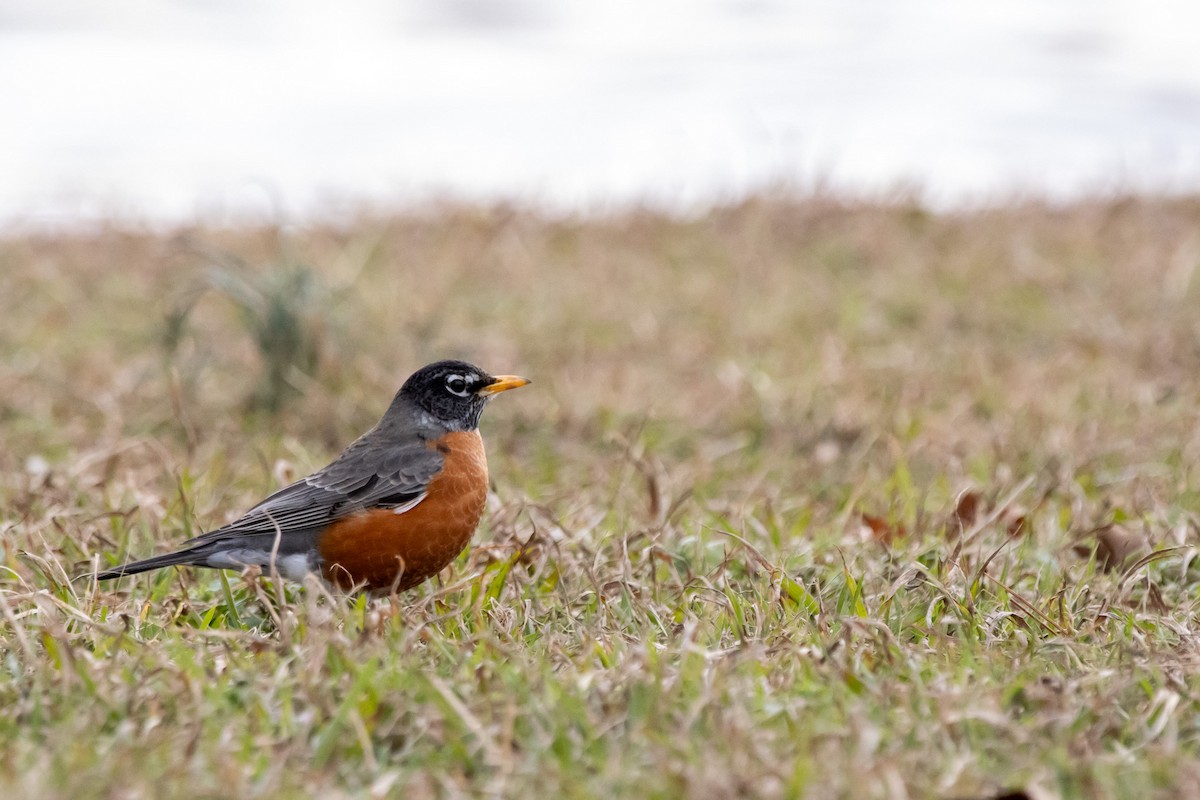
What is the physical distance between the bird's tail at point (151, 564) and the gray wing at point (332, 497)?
0.30 ft

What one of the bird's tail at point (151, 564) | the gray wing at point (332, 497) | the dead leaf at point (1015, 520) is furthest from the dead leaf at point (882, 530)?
the bird's tail at point (151, 564)

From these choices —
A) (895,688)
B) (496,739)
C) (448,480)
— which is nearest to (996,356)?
(448,480)

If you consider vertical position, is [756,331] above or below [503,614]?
below

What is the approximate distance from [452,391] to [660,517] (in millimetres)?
1038

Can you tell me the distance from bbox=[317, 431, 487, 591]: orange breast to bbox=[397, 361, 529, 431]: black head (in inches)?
19.5

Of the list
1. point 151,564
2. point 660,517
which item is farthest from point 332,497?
→ point 660,517

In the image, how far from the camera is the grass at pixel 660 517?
10.9 feet

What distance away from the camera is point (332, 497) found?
16.6ft

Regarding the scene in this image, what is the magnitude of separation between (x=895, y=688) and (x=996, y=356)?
6.47m

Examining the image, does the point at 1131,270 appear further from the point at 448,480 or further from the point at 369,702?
the point at 369,702

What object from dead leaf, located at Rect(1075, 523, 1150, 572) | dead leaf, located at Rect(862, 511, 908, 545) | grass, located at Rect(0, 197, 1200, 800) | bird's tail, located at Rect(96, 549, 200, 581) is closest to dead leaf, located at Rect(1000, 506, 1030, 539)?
grass, located at Rect(0, 197, 1200, 800)

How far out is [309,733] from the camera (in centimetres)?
339

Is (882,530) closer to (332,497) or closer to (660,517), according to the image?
(660,517)

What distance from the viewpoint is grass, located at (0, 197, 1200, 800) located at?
3.31 metres
